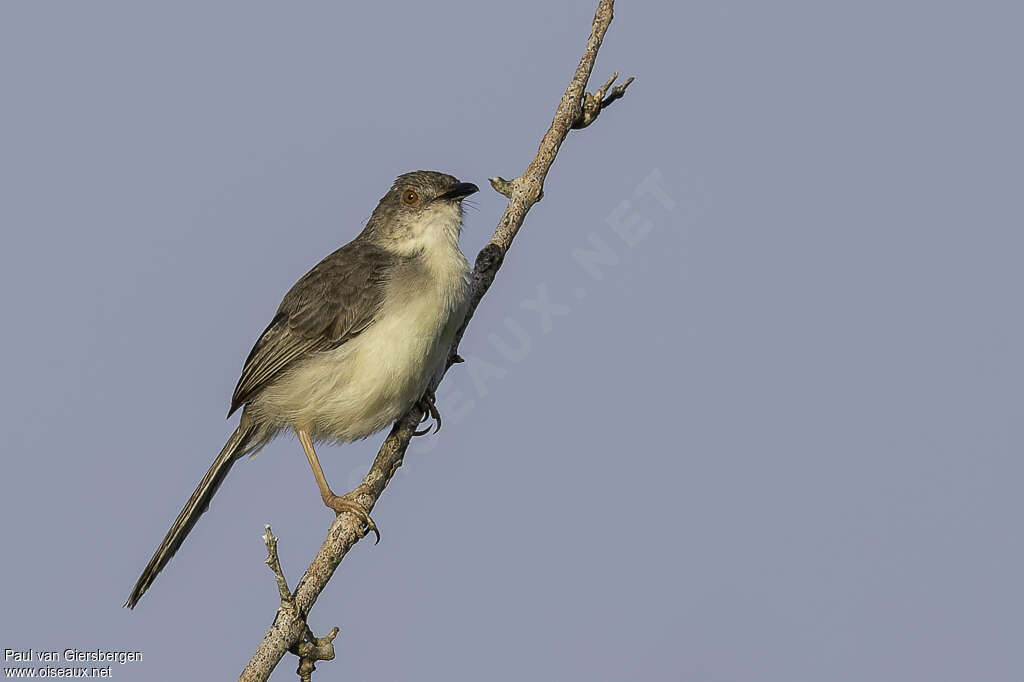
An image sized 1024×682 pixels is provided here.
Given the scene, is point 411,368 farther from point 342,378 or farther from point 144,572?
point 144,572

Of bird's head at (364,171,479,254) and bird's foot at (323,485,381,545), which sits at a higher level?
bird's head at (364,171,479,254)

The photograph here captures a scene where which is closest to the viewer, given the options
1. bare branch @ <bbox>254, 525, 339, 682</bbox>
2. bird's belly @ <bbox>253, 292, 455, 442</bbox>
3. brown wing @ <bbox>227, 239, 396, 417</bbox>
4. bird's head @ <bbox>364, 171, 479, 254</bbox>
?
bare branch @ <bbox>254, 525, 339, 682</bbox>

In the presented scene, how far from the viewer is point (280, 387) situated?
25.6 feet

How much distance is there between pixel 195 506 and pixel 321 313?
159 cm

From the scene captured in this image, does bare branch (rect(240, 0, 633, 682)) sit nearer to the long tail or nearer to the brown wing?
the brown wing

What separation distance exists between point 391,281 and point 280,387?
1.13 metres

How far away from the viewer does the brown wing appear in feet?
25.0

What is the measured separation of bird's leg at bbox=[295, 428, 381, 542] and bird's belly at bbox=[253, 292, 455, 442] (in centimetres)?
10

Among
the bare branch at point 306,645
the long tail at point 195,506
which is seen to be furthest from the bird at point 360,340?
the bare branch at point 306,645

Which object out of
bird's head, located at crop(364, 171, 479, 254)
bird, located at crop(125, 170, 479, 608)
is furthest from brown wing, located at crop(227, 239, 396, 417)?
bird's head, located at crop(364, 171, 479, 254)

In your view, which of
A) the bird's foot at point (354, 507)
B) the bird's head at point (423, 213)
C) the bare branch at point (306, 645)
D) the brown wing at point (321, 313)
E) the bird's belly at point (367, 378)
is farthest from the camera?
the bird's head at point (423, 213)

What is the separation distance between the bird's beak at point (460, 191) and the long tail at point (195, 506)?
2219mm

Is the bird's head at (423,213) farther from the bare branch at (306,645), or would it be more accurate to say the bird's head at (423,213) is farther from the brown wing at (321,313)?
the bare branch at (306,645)

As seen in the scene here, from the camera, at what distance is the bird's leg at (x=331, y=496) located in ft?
22.2
